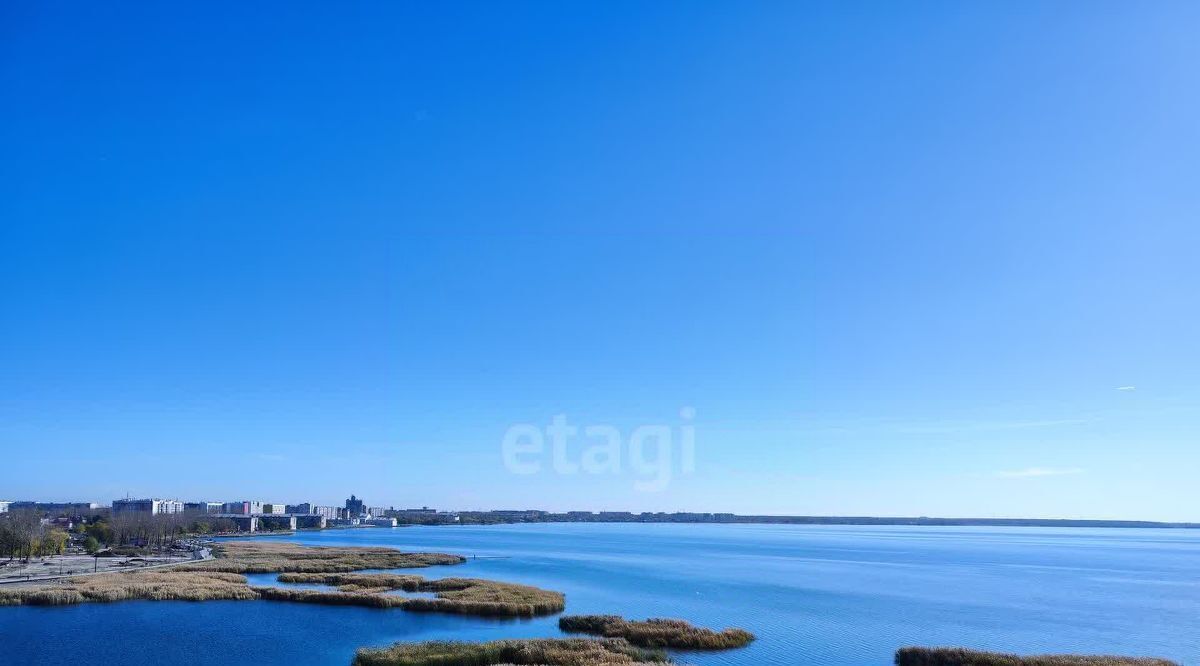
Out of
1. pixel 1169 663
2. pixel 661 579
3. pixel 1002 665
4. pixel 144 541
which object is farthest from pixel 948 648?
pixel 144 541

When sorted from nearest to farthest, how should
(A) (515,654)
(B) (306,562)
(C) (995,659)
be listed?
1. (A) (515,654)
2. (C) (995,659)
3. (B) (306,562)

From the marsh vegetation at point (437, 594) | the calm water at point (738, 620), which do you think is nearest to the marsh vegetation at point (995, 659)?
the calm water at point (738, 620)

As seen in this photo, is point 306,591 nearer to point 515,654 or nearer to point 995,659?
point 515,654

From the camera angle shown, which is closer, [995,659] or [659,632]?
[995,659]

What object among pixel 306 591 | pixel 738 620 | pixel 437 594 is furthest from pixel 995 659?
pixel 306 591

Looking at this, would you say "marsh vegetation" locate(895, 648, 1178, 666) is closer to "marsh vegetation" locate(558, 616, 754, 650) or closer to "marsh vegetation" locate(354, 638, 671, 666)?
"marsh vegetation" locate(558, 616, 754, 650)

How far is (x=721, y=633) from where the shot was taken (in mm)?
37844

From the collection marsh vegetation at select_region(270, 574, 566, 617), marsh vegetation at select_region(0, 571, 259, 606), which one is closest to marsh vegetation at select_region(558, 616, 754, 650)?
marsh vegetation at select_region(270, 574, 566, 617)

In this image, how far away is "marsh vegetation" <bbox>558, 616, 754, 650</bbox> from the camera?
1417 inches

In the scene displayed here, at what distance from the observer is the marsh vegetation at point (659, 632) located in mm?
36000

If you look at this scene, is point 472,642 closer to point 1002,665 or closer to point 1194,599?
point 1002,665

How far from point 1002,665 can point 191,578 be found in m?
52.9

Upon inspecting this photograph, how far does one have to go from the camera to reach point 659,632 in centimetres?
3697

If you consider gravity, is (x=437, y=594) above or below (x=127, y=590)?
below
